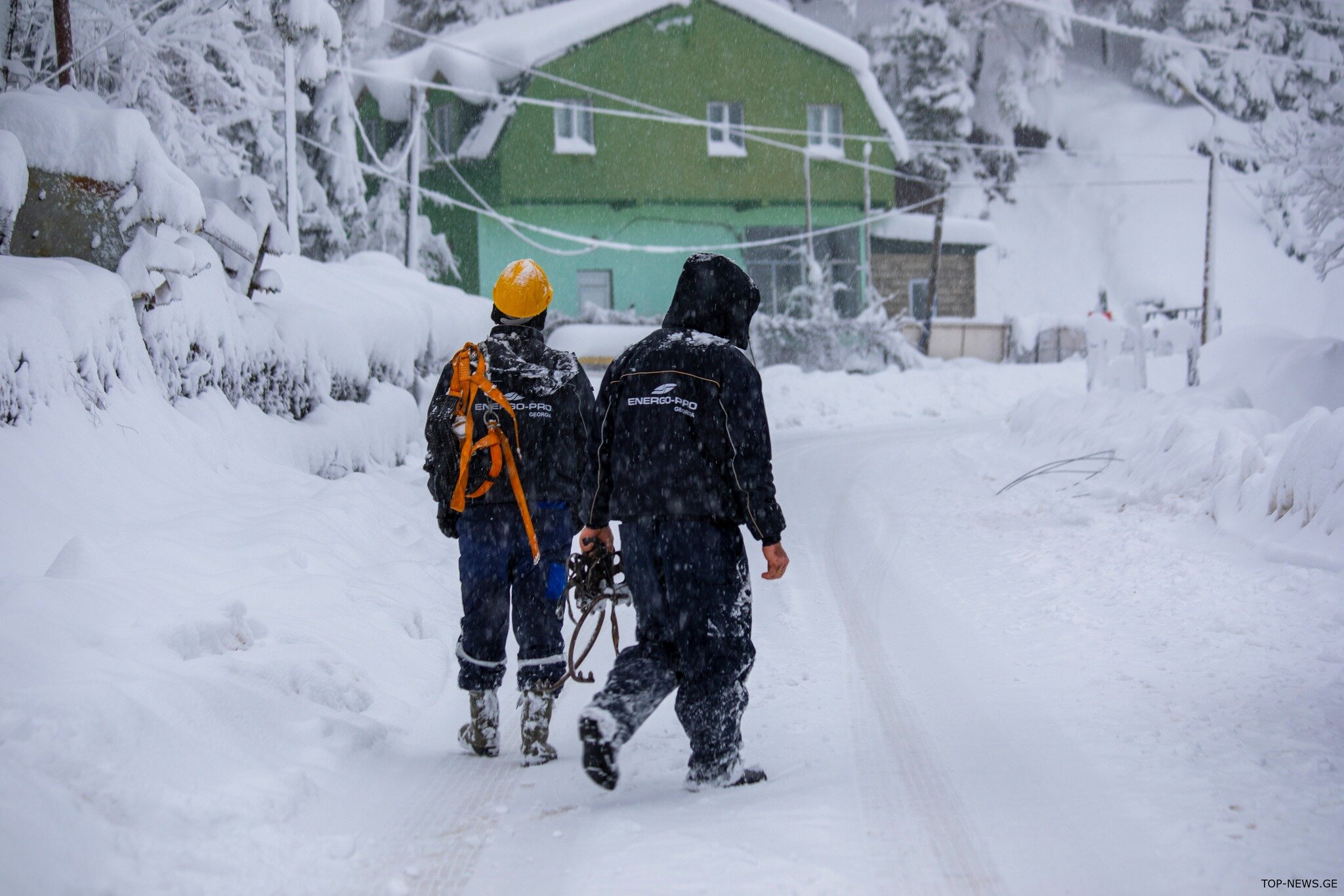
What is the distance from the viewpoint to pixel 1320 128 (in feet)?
45.3

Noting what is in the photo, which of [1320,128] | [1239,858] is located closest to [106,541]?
[1239,858]

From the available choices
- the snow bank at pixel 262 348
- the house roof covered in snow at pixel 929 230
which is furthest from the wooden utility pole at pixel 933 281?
the snow bank at pixel 262 348

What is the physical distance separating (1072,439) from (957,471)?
140 cm

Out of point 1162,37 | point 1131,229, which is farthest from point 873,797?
point 1131,229

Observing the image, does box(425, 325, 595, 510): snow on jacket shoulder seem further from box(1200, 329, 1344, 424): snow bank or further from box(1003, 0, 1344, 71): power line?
box(1003, 0, 1344, 71): power line

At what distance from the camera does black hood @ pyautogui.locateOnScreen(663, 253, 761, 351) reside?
4.00 m

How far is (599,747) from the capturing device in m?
3.60

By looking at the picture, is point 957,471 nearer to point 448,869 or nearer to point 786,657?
point 786,657

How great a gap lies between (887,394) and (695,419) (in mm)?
20121

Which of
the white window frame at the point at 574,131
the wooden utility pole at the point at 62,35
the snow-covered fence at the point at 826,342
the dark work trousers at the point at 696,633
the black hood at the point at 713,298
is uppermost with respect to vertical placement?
the white window frame at the point at 574,131

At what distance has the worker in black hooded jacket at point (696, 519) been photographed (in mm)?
3820

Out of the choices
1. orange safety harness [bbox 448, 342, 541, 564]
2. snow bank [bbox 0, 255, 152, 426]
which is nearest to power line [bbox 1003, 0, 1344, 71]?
snow bank [bbox 0, 255, 152, 426]

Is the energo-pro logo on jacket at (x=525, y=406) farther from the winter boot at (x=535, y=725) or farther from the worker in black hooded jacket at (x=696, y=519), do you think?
the winter boot at (x=535, y=725)

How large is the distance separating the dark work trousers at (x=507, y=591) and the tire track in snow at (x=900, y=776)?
1290 millimetres
